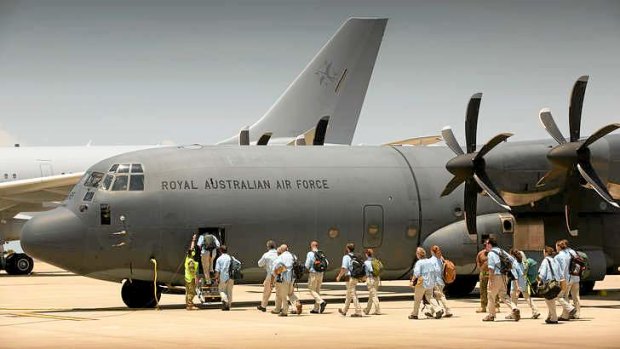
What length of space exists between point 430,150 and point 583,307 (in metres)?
6.55

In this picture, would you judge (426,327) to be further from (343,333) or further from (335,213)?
(335,213)

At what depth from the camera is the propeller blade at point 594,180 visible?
1026 inches

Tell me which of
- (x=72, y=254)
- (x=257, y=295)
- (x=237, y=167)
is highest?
(x=237, y=167)

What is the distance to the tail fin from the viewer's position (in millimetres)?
46000

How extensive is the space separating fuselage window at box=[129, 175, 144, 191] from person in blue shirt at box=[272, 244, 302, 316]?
389cm

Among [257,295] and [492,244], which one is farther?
[257,295]

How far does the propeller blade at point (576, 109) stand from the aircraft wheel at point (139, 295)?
10627mm

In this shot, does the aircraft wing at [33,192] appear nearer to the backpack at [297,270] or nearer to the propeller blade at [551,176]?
the backpack at [297,270]

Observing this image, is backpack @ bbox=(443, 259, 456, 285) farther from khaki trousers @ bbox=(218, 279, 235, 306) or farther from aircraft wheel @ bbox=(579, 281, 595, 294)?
aircraft wheel @ bbox=(579, 281, 595, 294)

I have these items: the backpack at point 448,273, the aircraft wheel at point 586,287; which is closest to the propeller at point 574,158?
the aircraft wheel at point 586,287

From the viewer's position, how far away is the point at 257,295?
32.6 metres

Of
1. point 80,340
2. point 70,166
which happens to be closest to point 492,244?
point 80,340

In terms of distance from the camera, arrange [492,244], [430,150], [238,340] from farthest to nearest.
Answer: [430,150], [492,244], [238,340]

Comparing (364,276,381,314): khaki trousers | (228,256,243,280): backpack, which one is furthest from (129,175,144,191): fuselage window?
(364,276,381,314): khaki trousers
